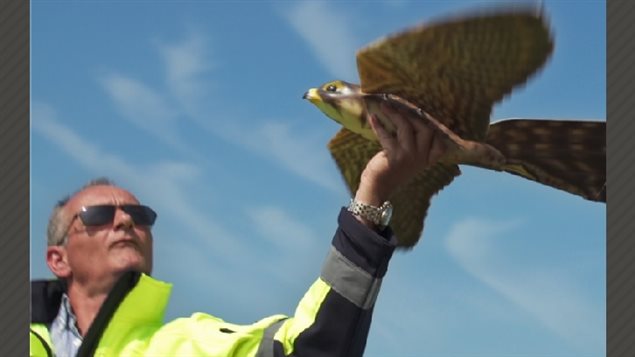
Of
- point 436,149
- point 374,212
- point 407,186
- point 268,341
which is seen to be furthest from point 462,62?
point 268,341

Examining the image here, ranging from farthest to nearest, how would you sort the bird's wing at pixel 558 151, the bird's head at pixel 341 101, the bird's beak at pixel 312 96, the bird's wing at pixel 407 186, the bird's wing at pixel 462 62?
the bird's wing at pixel 407 186
the bird's beak at pixel 312 96
the bird's head at pixel 341 101
the bird's wing at pixel 558 151
the bird's wing at pixel 462 62

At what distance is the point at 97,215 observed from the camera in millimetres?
4012

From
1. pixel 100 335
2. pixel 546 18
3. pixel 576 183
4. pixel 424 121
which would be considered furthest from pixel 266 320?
pixel 546 18

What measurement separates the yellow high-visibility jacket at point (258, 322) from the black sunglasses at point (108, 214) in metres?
0.22

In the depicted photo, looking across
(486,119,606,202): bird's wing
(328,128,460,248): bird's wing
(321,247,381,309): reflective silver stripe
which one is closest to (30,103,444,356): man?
(321,247,381,309): reflective silver stripe

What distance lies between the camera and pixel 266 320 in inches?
146

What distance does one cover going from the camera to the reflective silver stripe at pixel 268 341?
3.53 metres

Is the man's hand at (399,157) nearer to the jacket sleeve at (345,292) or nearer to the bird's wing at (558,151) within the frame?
the jacket sleeve at (345,292)

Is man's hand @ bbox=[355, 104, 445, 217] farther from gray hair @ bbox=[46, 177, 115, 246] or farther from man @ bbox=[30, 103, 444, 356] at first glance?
gray hair @ bbox=[46, 177, 115, 246]

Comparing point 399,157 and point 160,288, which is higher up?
point 399,157

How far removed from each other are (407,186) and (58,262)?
1.31 meters

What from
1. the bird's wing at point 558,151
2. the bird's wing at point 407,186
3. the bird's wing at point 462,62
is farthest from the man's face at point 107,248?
the bird's wing at point 558,151

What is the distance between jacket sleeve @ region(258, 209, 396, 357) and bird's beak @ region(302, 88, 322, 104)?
42cm

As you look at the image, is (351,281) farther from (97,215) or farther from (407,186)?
(97,215)
